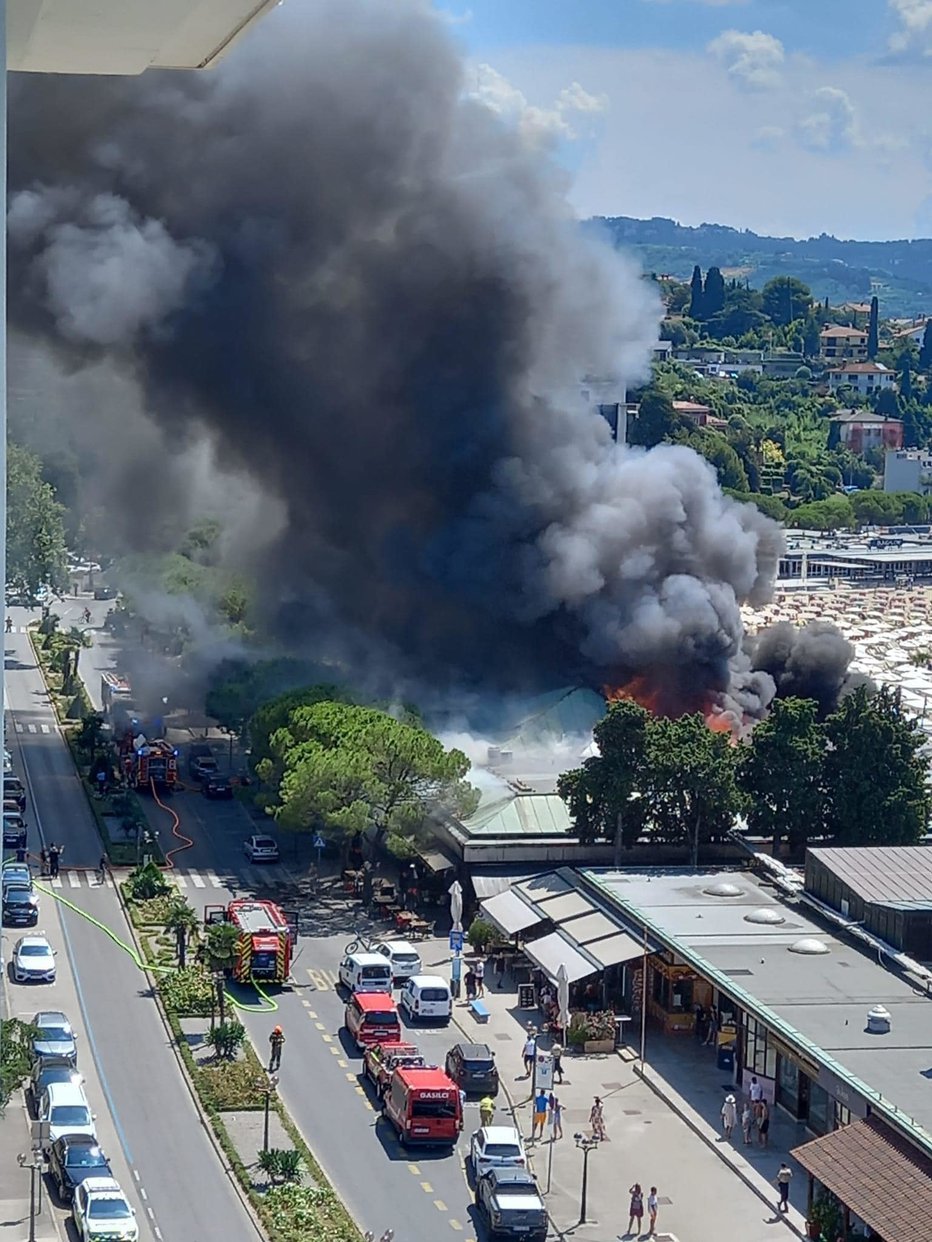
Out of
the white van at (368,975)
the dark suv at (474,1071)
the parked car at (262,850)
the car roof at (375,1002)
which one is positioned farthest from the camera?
the parked car at (262,850)

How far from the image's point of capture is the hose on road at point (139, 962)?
1315 inches

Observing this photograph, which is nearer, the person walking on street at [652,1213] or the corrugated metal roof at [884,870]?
the person walking on street at [652,1213]

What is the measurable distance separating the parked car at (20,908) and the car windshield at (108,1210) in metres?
14.2

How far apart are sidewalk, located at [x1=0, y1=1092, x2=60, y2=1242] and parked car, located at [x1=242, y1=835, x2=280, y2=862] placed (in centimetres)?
1606

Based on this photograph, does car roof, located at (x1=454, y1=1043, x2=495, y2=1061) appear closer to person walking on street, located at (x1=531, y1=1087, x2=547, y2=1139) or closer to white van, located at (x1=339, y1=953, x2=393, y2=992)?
person walking on street, located at (x1=531, y1=1087, x2=547, y2=1139)

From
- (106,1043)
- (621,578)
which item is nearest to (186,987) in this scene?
(106,1043)

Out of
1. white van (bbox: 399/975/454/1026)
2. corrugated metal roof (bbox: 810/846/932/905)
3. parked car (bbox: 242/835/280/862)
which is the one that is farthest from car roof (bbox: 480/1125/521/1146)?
parked car (bbox: 242/835/280/862)

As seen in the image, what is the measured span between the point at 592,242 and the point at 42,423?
3547 centimetres

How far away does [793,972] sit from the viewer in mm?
30406

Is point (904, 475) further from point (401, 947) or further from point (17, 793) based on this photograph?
point (401, 947)

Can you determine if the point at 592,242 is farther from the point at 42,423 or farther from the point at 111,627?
the point at 42,423

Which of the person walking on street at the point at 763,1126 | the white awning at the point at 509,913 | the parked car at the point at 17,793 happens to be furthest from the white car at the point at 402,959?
the parked car at the point at 17,793

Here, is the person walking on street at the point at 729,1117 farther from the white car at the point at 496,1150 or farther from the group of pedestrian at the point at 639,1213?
the group of pedestrian at the point at 639,1213

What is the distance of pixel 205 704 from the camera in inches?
2143
